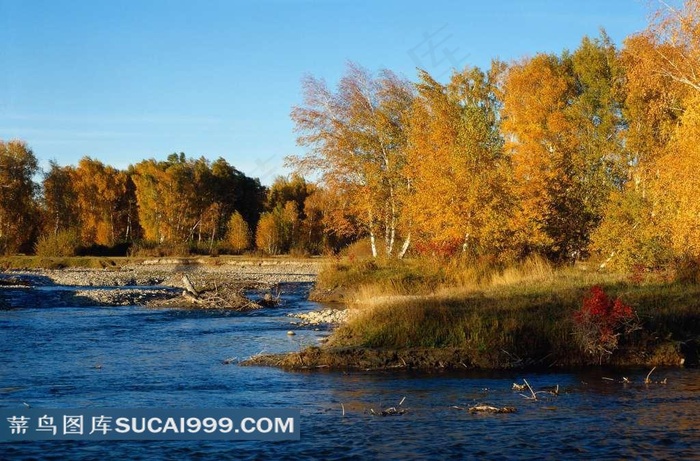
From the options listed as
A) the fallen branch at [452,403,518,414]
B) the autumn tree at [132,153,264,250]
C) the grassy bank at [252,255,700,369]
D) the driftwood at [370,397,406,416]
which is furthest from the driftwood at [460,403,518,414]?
the autumn tree at [132,153,264,250]

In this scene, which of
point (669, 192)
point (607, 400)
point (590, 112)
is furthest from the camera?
point (590, 112)

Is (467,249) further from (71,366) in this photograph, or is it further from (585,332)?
(71,366)

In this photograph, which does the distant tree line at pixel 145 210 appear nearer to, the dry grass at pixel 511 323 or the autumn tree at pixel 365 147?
the autumn tree at pixel 365 147

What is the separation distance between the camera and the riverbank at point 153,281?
3278cm

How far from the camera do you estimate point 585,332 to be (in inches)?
690

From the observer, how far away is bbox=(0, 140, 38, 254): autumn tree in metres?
77.8

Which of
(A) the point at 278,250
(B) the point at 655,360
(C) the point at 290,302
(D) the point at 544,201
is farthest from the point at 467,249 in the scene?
(A) the point at 278,250

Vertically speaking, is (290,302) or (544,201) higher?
(544,201)

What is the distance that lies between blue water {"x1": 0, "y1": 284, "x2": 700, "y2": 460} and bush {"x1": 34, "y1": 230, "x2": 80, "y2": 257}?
4999 centimetres

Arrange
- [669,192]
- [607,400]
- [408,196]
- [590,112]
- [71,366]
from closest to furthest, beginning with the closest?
[607,400]
[71,366]
[669,192]
[408,196]
[590,112]

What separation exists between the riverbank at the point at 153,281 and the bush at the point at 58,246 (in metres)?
2.76

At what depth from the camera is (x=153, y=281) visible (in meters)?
47.7

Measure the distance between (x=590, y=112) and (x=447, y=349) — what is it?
3451cm

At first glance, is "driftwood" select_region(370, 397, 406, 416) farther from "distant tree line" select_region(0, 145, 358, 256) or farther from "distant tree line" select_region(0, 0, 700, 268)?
"distant tree line" select_region(0, 145, 358, 256)
